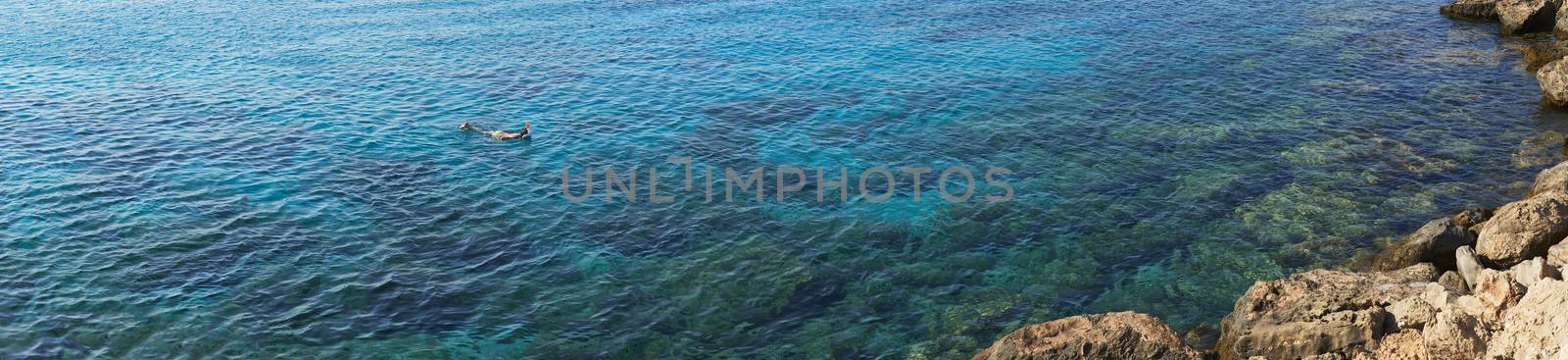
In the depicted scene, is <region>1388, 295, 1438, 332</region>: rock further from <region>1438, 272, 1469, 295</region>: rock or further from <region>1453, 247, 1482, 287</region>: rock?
<region>1453, 247, 1482, 287</region>: rock

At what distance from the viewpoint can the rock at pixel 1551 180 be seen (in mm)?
35688

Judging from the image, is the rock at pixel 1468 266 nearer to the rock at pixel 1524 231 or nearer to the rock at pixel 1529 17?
the rock at pixel 1524 231

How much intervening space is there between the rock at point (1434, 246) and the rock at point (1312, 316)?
314cm

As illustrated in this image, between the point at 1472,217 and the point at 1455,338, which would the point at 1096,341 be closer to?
the point at 1455,338

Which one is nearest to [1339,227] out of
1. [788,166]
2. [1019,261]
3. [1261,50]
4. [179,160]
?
[1019,261]

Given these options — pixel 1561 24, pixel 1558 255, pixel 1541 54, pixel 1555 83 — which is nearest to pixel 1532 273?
pixel 1558 255

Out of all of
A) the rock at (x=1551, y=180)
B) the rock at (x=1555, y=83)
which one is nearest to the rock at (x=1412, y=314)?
the rock at (x=1551, y=180)

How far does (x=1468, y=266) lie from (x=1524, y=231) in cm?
480

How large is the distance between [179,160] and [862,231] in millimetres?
30982

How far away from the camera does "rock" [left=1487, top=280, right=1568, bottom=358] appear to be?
20547mm

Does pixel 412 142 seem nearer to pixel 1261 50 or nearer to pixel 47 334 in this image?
pixel 47 334

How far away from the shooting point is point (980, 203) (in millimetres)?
40500

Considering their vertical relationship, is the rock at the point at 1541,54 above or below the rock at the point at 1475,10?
above

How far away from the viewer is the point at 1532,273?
23344mm
